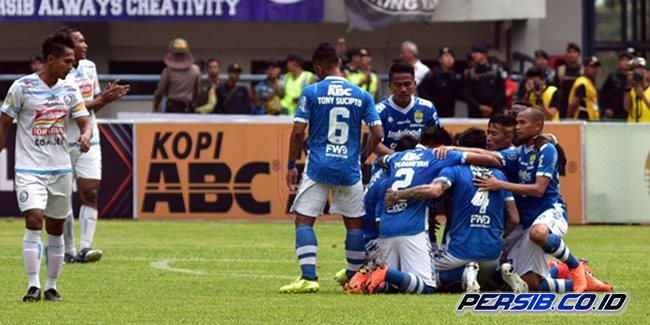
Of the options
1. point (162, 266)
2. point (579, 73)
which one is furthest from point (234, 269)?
point (579, 73)

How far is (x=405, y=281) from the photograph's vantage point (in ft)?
45.5

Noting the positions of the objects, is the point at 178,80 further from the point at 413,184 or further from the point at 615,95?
the point at 413,184

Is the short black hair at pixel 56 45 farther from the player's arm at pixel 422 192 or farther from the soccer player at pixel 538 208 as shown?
the soccer player at pixel 538 208

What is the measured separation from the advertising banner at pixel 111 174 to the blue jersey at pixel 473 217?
10.8 m

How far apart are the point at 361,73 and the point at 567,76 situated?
10.9 ft

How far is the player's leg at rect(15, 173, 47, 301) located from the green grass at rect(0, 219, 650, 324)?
231 mm

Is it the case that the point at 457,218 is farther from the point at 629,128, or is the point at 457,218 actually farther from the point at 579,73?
the point at 579,73

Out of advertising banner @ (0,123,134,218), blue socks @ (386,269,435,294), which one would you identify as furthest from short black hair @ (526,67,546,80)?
blue socks @ (386,269,435,294)

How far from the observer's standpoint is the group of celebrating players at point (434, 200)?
14.1 m

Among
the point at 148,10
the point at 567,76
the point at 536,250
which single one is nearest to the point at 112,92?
the point at 536,250

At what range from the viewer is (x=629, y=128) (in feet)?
78.8

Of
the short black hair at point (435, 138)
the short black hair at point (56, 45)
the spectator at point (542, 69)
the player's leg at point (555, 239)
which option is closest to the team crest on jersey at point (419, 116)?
the short black hair at point (435, 138)

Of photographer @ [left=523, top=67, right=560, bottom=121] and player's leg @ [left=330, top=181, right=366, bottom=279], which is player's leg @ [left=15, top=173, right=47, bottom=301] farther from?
photographer @ [left=523, top=67, right=560, bottom=121]

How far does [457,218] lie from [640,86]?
10.9m
